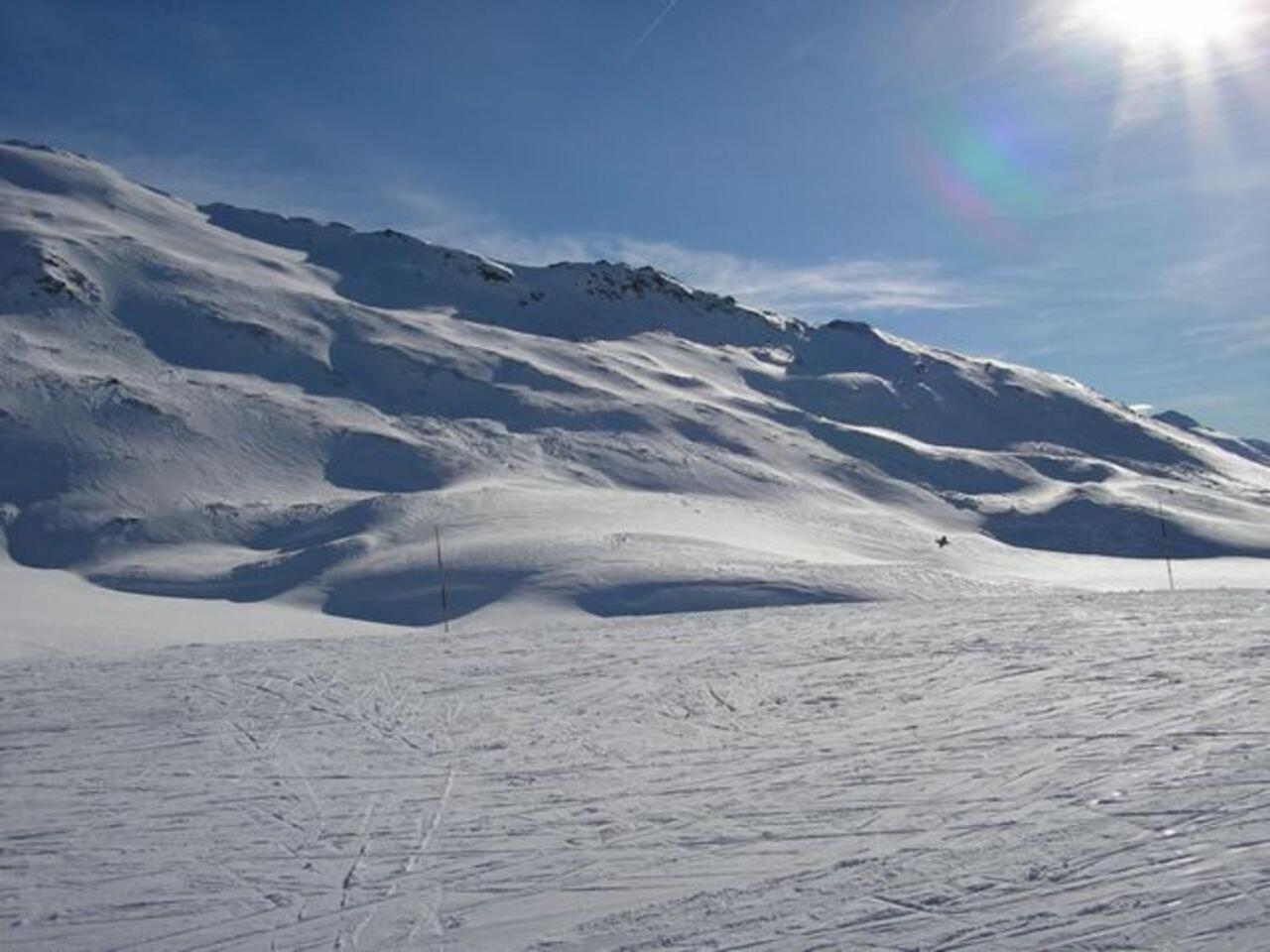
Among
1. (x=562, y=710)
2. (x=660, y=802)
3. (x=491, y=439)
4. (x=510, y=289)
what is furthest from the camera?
(x=510, y=289)

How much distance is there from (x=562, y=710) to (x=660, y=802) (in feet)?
14.1

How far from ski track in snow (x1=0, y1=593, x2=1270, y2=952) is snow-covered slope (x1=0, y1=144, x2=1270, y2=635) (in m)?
17.2

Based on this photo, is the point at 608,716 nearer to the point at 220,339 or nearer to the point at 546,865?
the point at 546,865

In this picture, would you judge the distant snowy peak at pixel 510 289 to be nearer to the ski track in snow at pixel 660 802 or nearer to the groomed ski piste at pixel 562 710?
the groomed ski piste at pixel 562 710

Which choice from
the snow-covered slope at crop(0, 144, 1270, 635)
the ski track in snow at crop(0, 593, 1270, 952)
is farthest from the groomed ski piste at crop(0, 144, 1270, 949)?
the snow-covered slope at crop(0, 144, 1270, 635)

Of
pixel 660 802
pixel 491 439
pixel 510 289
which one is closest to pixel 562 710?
pixel 660 802

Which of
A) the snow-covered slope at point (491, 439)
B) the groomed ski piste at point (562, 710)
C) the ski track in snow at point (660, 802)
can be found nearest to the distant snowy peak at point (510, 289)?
the snow-covered slope at point (491, 439)

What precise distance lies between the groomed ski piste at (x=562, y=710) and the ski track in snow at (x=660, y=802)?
4cm

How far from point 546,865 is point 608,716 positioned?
510 centimetres

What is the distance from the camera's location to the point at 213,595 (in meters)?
41.0

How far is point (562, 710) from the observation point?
43.4 feet

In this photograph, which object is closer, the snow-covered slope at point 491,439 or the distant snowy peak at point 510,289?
the snow-covered slope at point 491,439

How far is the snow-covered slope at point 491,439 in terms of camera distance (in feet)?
137

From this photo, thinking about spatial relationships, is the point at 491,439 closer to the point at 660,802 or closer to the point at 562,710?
the point at 562,710
